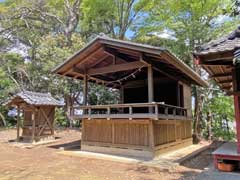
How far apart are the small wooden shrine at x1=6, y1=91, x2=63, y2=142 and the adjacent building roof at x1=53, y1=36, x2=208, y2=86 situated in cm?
235

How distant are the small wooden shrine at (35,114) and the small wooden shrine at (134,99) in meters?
2.40

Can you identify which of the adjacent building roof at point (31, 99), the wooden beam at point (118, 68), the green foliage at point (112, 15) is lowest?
the adjacent building roof at point (31, 99)

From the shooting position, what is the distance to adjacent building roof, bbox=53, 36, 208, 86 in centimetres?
927

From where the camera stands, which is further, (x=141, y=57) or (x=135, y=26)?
(x=135, y=26)

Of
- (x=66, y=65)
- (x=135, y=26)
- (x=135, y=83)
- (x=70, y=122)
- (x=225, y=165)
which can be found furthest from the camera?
(x=135, y=26)

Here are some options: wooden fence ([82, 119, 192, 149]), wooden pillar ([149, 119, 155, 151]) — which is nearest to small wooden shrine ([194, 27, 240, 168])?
wooden pillar ([149, 119, 155, 151])

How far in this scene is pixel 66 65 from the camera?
11.5 meters

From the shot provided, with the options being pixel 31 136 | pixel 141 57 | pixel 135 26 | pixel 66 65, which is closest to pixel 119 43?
pixel 141 57

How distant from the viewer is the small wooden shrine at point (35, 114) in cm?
1281

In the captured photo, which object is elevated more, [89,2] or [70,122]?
[89,2]

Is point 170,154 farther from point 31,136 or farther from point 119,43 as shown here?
point 31,136

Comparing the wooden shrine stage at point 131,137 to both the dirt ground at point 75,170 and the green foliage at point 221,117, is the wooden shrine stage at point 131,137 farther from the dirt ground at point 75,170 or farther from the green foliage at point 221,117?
the green foliage at point 221,117

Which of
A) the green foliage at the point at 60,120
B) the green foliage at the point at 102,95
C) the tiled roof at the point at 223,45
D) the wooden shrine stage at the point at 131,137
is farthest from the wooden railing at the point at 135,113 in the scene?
the green foliage at the point at 60,120

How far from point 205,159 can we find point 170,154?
142 cm
